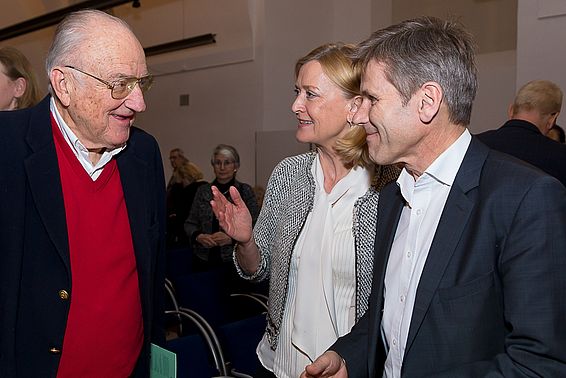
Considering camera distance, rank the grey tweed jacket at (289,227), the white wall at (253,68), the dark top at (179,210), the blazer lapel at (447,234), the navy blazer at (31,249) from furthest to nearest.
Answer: the white wall at (253,68)
the dark top at (179,210)
the grey tweed jacket at (289,227)
the navy blazer at (31,249)
the blazer lapel at (447,234)

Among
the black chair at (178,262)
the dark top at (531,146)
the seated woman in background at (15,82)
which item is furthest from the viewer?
the black chair at (178,262)

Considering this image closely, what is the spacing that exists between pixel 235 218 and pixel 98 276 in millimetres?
553

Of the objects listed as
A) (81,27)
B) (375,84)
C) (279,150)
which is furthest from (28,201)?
(279,150)

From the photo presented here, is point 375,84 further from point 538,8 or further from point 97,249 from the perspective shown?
point 538,8

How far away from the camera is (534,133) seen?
3.15 meters

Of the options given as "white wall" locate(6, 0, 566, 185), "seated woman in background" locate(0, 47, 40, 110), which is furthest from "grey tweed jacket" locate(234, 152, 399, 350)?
"white wall" locate(6, 0, 566, 185)

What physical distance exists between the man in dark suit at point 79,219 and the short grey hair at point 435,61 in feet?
2.35

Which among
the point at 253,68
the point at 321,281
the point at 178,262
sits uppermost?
the point at 253,68

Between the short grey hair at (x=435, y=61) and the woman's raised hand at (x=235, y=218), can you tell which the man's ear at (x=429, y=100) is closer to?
the short grey hair at (x=435, y=61)

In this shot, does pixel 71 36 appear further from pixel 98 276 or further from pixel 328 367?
pixel 328 367

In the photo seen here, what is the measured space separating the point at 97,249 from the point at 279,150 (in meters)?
6.28

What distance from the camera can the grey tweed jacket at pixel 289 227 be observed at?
67.4 inches

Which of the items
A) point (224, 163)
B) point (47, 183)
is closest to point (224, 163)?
point (224, 163)

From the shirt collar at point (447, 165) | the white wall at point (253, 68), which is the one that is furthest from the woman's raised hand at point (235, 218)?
the white wall at point (253, 68)
